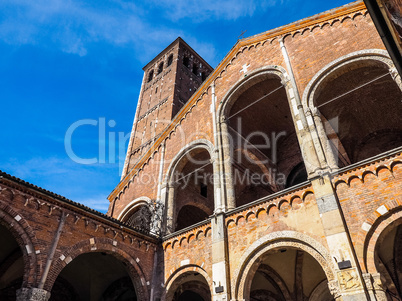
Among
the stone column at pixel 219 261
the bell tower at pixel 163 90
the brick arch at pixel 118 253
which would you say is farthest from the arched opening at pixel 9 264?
the bell tower at pixel 163 90

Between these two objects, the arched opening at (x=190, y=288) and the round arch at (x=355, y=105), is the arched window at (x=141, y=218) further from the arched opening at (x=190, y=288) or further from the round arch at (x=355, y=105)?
the round arch at (x=355, y=105)

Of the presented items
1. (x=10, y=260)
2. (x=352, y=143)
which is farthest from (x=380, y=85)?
(x=10, y=260)

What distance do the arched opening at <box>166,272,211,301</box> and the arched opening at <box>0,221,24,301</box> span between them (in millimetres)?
5412

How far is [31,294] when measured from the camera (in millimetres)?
7383

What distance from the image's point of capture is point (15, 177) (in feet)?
26.7

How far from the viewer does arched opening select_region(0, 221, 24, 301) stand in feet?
34.0

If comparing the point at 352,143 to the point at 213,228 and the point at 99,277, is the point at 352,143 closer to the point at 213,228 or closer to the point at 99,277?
the point at 213,228

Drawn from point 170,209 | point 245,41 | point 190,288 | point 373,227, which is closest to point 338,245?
point 373,227

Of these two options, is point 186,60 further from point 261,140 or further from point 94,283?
point 94,283

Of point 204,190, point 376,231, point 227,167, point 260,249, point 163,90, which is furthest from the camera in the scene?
point 163,90

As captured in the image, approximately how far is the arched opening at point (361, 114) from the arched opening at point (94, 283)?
32.4 ft

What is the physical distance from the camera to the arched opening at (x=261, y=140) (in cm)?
1336

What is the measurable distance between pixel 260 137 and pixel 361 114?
452 cm

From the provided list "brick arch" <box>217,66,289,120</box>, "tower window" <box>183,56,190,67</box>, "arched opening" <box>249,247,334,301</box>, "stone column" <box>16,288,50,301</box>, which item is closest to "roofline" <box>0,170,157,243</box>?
"stone column" <box>16,288,50,301</box>
